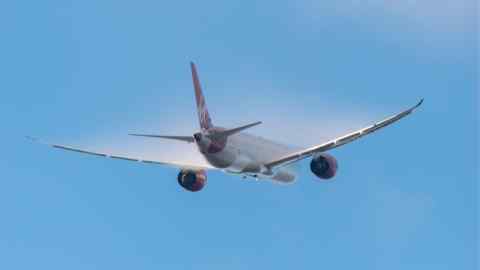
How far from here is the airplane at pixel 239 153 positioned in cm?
9588

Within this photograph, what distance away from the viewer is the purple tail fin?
3834 inches

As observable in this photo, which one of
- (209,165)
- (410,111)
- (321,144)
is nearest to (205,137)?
(209,165)

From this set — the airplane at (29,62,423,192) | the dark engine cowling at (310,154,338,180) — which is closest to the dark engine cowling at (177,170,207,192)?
the airplane at (29,62,423,192)

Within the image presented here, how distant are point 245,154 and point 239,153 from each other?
956 millimetres

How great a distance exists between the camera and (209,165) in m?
97.9

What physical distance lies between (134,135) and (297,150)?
69.8 feet

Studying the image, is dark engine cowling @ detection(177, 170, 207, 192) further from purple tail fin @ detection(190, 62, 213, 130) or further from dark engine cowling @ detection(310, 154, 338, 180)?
dark engine cowling @ detection(310, 154, 338, 180)

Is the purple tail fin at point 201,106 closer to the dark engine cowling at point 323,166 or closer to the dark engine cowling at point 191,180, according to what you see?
the dark engine cowling at point 191,180

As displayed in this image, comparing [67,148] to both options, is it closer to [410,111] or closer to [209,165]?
[209,165]

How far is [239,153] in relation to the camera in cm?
9844

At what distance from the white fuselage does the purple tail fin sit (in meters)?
2.03

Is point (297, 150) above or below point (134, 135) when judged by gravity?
above

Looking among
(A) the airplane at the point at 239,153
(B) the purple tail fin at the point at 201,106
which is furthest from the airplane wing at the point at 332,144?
(B) the purple tail fin at the point at 201,106

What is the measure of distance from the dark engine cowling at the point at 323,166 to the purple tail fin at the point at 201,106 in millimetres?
10543
